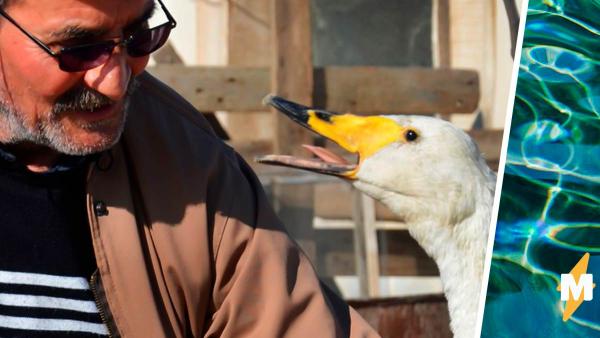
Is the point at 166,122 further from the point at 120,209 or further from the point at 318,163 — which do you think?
the point at 318,163

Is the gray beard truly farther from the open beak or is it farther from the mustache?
the open beak

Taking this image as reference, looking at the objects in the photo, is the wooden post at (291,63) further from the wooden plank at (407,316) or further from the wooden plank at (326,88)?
the wooden plank at (407,316)

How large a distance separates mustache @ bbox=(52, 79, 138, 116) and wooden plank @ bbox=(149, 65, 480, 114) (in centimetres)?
318

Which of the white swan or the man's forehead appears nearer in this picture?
the man's forehead

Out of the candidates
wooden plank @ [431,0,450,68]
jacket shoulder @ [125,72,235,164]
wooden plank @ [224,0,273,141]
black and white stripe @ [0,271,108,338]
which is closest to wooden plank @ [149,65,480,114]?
wooden plank @ [224,0,273,141]

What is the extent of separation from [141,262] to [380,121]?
1.30m

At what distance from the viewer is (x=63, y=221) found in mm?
2264

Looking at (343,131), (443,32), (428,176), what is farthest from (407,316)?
(443,32)

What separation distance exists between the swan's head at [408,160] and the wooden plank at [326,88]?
190 cm

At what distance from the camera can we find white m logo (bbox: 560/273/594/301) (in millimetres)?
2344

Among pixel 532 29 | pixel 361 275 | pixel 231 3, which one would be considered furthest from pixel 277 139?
pixel 532 29

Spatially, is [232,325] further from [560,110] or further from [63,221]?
[560,110]

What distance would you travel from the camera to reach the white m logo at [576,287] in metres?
2.34

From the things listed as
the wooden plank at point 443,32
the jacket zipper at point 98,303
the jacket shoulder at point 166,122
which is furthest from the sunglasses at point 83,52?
the wooden plank at point 443,32
